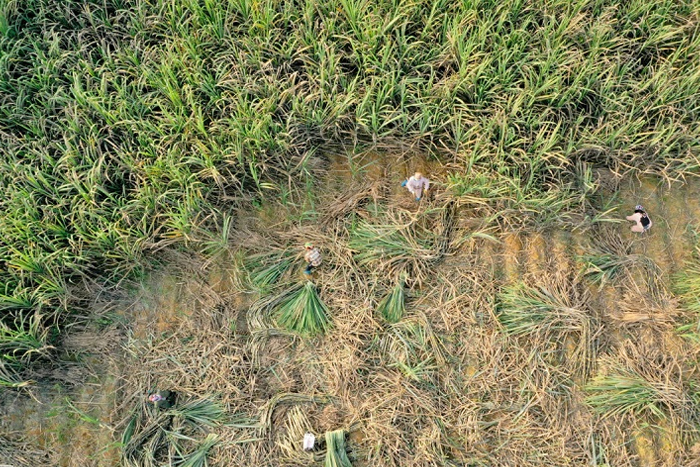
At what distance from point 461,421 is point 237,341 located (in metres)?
1.33

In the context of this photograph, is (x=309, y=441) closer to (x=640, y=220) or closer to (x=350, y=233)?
(x=350, y=233)

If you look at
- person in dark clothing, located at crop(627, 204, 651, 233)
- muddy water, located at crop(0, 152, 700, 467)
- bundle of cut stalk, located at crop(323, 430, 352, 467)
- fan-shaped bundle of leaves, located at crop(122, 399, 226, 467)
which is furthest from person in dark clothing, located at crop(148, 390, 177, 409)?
person in dark clothing, located at crop(627, 204, 651, 233)

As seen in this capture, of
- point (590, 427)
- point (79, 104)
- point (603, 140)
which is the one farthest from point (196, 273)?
point (603, 140)

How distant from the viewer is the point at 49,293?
2486mm

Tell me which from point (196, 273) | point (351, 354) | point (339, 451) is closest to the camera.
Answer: point (339, 451)

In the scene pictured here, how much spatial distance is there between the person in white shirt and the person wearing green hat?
2.16 feet

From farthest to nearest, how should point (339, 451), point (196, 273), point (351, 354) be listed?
point (196, 273)
point (351, 354)
point (339, 451)

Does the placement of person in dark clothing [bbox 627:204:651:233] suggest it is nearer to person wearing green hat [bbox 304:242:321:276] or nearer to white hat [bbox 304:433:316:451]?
person wearing green hat [bbox 304:242:321:276]

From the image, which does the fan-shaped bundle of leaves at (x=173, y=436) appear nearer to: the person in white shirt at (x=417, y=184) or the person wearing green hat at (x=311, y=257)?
the person wearing green hat at (x=311, y=257)

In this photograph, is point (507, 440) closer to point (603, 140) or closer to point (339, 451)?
point (339, 451)

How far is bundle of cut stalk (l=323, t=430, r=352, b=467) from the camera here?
2.27 meters

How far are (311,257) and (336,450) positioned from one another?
3.42ft

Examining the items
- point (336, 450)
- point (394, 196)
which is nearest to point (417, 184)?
point (394, 196)

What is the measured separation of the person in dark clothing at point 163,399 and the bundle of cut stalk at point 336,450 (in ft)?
2.95
